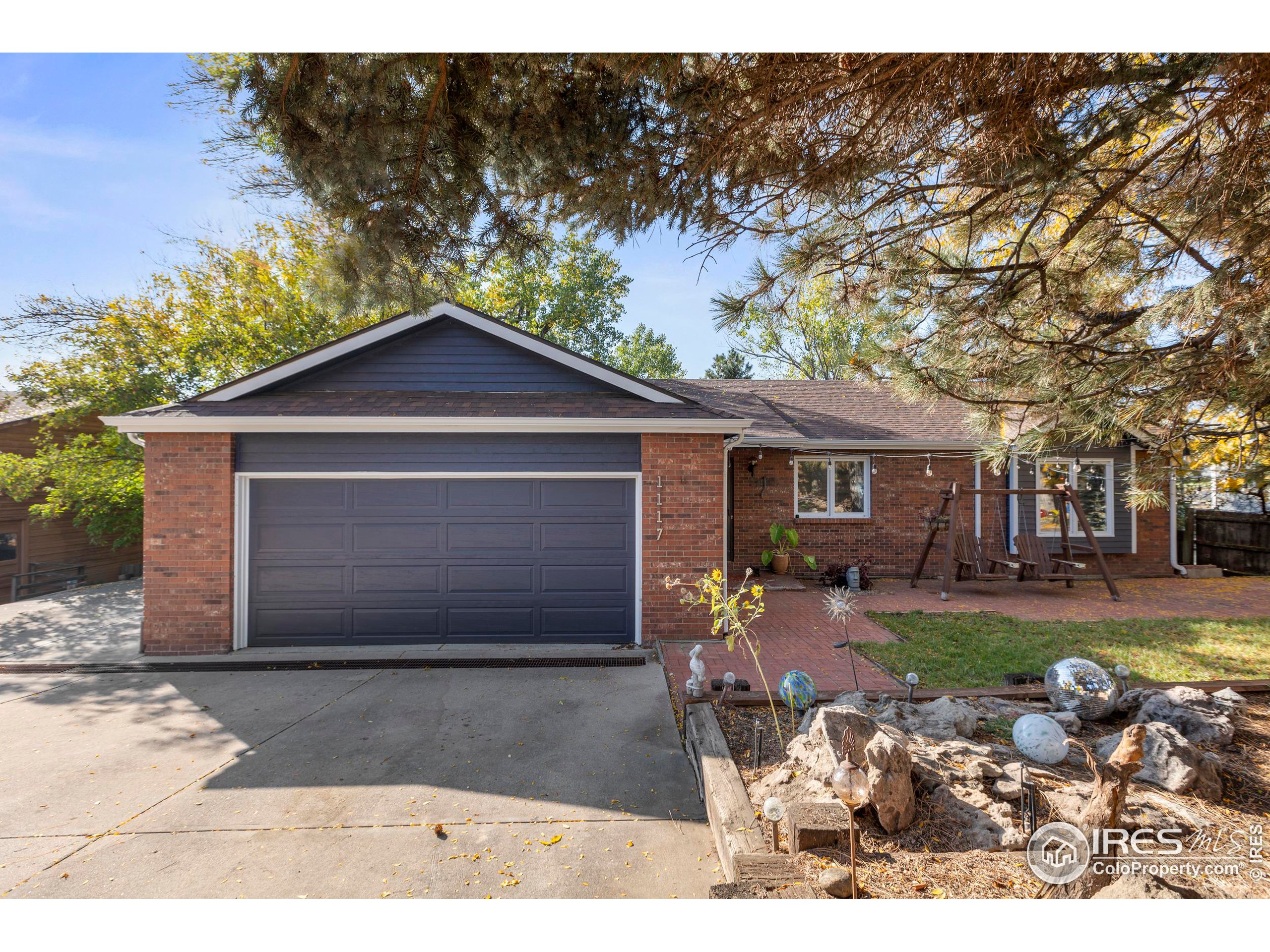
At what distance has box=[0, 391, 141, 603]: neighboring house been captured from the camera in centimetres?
1227

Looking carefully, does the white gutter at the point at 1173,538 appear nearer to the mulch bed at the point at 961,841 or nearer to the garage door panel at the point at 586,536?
the mulch bed at the point at 961,841

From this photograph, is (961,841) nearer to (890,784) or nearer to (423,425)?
(890,784)

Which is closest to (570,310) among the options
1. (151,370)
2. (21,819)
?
(151,370)

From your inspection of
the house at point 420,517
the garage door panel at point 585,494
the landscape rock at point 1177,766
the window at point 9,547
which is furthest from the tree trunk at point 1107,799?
the window at point 9,547

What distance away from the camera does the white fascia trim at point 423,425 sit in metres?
6.04

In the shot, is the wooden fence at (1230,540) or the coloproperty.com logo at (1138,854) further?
the wooden fence at (1230,540)

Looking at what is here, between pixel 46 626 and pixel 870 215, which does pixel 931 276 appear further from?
pixel 46 626

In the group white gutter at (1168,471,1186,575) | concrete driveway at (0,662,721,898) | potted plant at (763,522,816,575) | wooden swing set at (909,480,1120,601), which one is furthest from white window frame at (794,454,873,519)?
concrete driveway at (0,662,721,898)

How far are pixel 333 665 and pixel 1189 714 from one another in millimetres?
7384

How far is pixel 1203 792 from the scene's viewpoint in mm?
2924

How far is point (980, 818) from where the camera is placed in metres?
2.66

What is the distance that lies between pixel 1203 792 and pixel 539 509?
576cm

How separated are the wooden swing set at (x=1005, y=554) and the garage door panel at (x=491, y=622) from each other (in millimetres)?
6906
